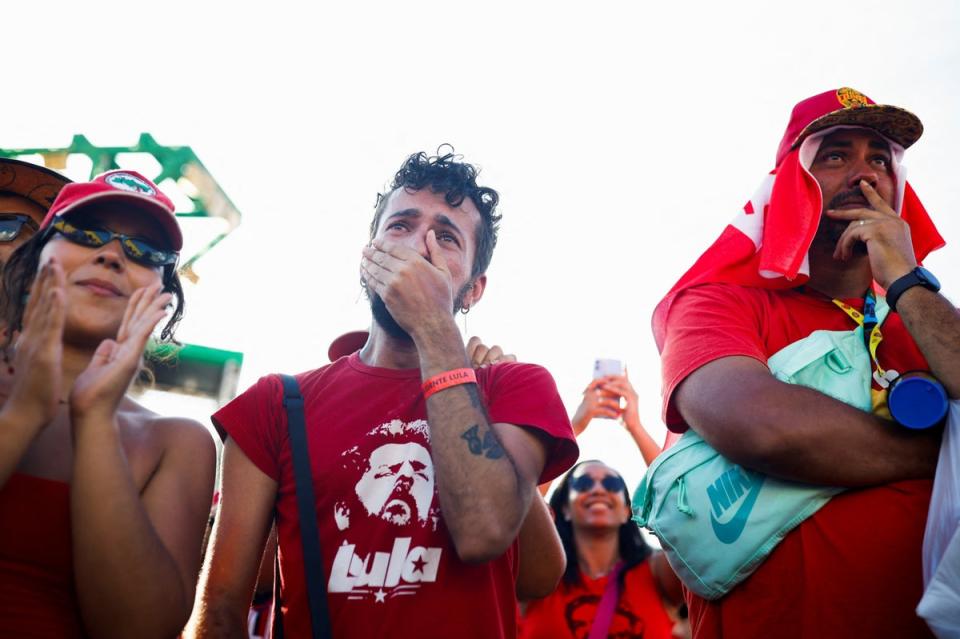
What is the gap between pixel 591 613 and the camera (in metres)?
4.57

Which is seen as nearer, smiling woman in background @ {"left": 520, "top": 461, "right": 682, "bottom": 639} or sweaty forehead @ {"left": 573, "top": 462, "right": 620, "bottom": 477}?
smiling woman in background @ {"left": 520, "top": 461, "right": 682, "bottom": 639}

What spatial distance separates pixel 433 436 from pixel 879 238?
1.51 meters

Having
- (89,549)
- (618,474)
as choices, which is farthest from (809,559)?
(618,474)

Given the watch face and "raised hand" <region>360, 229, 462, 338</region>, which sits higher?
the watch face

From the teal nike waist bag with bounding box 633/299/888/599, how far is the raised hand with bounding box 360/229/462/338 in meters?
0.86

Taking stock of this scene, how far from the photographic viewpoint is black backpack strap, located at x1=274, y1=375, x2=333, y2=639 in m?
2.11

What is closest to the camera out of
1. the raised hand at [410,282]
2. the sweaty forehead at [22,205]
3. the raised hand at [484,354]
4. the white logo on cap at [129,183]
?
the white logo on cap at [129,183]

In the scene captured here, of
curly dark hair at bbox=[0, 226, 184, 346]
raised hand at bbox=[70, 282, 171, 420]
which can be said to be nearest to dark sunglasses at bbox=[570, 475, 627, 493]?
curly dark hair at bbox=[0, 226, 184, 346]

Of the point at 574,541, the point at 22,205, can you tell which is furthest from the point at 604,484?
the point at 22,205

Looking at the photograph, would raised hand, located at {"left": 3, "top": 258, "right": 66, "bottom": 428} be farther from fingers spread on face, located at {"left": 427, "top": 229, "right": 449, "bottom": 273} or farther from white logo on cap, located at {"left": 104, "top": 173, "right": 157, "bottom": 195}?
fingers spread on face, located at {"left": 427, "top": 229, "right": 449, "bottom": 273}

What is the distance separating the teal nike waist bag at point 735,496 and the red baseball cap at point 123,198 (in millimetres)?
1684

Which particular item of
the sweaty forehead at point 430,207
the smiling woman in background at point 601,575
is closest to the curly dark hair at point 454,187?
the sweaty forehead at point 430,207

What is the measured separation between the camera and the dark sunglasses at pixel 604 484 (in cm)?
575

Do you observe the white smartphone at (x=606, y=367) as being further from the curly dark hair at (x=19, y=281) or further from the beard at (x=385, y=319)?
the curly dark hair at (x=19, y=281)
